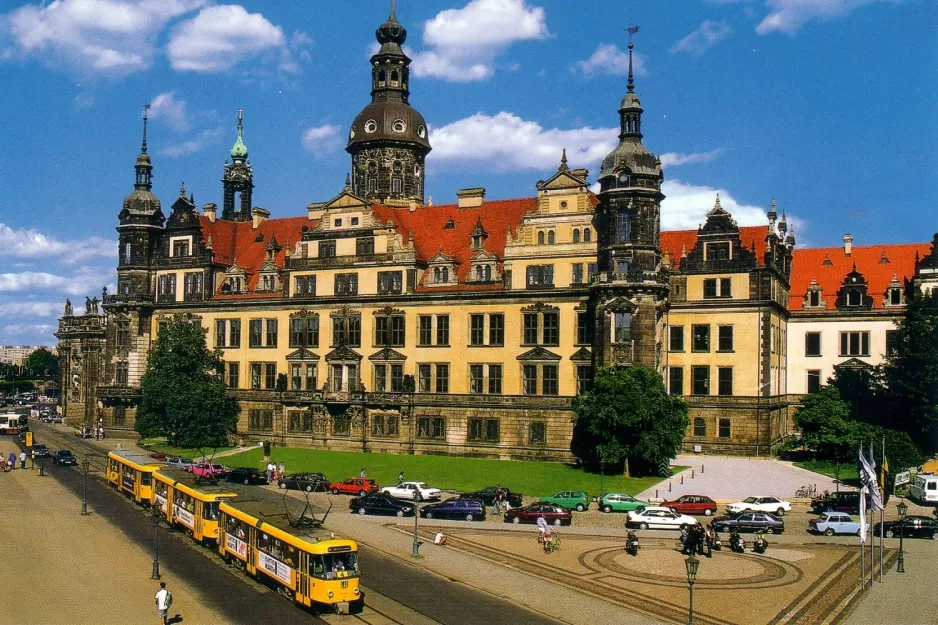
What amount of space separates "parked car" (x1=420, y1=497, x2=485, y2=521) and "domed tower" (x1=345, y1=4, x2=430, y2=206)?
45.3m

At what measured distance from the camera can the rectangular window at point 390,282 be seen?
83938 mm

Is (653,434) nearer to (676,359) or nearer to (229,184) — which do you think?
(676,359)

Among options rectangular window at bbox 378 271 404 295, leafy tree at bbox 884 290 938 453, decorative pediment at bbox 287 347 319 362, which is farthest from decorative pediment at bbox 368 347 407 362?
leafy tree at bbox 884 290 938 453

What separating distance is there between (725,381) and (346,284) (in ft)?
111

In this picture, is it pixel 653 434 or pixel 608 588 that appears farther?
pixel 653 434

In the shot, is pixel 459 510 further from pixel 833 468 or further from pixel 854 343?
pixel 854 343

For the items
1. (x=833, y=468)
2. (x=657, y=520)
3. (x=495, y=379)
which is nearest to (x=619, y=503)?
(x=657, y=520)

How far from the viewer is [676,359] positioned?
82375 mm

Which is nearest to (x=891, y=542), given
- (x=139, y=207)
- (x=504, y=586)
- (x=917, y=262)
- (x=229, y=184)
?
(x=504, y=586)

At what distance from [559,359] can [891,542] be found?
1252 inches

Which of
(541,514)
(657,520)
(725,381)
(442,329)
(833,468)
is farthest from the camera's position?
(442,329)

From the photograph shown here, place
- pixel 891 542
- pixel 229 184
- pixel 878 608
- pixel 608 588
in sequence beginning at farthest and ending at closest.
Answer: pixel 229 184 < pixel 891 542 < pixel 608 588 < pixel 878 608

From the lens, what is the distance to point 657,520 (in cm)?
5344

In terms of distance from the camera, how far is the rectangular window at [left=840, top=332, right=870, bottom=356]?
8850cm
